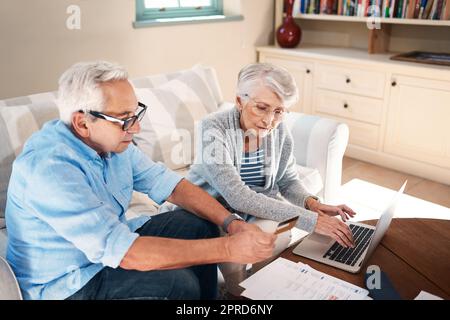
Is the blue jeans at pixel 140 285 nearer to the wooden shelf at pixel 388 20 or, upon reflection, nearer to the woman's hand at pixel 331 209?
the woman's hand at pixel 331 209

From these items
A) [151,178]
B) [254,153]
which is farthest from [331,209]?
[151,178]

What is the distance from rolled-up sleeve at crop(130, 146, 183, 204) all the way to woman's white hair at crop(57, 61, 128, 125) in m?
0.35

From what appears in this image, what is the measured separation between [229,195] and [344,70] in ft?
7.06

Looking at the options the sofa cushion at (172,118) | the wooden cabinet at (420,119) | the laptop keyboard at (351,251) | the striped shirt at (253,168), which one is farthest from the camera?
the wooden cabinet at (420,119)

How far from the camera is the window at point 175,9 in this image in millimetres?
3225

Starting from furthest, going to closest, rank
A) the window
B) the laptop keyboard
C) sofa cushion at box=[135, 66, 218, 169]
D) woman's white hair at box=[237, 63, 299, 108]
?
the window → sofa cushion at box=[135, 66, 218, 169] → woman's white hair at box=[237, 63, 299, 108] → the laptop keyboard

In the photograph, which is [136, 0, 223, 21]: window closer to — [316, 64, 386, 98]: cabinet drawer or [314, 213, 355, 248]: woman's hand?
[316, 64, 386, 98]: cabinet drawer

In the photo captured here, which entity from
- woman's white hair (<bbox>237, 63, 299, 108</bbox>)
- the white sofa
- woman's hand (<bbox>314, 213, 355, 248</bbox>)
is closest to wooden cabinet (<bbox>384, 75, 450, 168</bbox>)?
the white sofa

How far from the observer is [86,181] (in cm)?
116

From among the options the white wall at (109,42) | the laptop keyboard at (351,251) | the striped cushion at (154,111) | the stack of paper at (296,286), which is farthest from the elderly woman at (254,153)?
the white wall at (109,42)

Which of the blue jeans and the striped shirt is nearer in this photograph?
the blue jeans

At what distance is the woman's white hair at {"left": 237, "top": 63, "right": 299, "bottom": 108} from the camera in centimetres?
159

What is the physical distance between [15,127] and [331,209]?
1.19 metres

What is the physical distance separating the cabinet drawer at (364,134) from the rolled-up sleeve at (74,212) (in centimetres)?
265
